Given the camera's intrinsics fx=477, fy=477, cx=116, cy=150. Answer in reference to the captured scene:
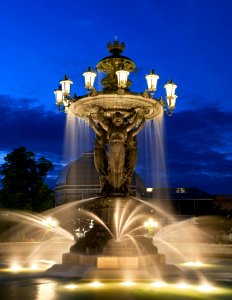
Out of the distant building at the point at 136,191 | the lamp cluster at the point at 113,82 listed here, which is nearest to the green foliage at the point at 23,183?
the distant building at the point at 136,191

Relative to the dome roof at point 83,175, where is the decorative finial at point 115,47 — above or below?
below

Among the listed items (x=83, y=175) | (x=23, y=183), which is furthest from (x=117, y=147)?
(x=83, y=175)

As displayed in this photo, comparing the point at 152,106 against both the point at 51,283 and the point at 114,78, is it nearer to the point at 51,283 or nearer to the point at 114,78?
the point at 114,78

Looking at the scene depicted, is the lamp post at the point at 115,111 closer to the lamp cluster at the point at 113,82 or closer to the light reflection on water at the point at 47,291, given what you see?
the lamp cluster at the point at 113,82

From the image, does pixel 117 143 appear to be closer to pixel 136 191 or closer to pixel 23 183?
pixel 23 183

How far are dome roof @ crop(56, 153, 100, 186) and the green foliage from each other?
9.99 metres

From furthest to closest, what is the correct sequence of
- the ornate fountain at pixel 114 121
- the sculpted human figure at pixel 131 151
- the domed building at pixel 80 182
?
the domed building at pixel 80 182, the sculpted human figure at pixel 131 151, the ornate fountain at pixel 114 121

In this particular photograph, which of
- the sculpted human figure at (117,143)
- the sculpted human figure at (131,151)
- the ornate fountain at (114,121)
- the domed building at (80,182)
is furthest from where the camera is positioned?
the domed building at (80,182)

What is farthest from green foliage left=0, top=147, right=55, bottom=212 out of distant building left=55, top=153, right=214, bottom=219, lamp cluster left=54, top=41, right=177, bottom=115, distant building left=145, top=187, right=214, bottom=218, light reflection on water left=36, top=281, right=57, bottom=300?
light reflection on water left=36, top=281, right=57, bottom=300

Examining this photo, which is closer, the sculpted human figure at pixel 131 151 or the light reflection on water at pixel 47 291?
the light reflection on water at pixel 47 291

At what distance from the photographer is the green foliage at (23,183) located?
37.8 metres

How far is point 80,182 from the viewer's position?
5009 centimetres

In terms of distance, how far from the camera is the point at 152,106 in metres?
13.5

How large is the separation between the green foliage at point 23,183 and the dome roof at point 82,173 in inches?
393
